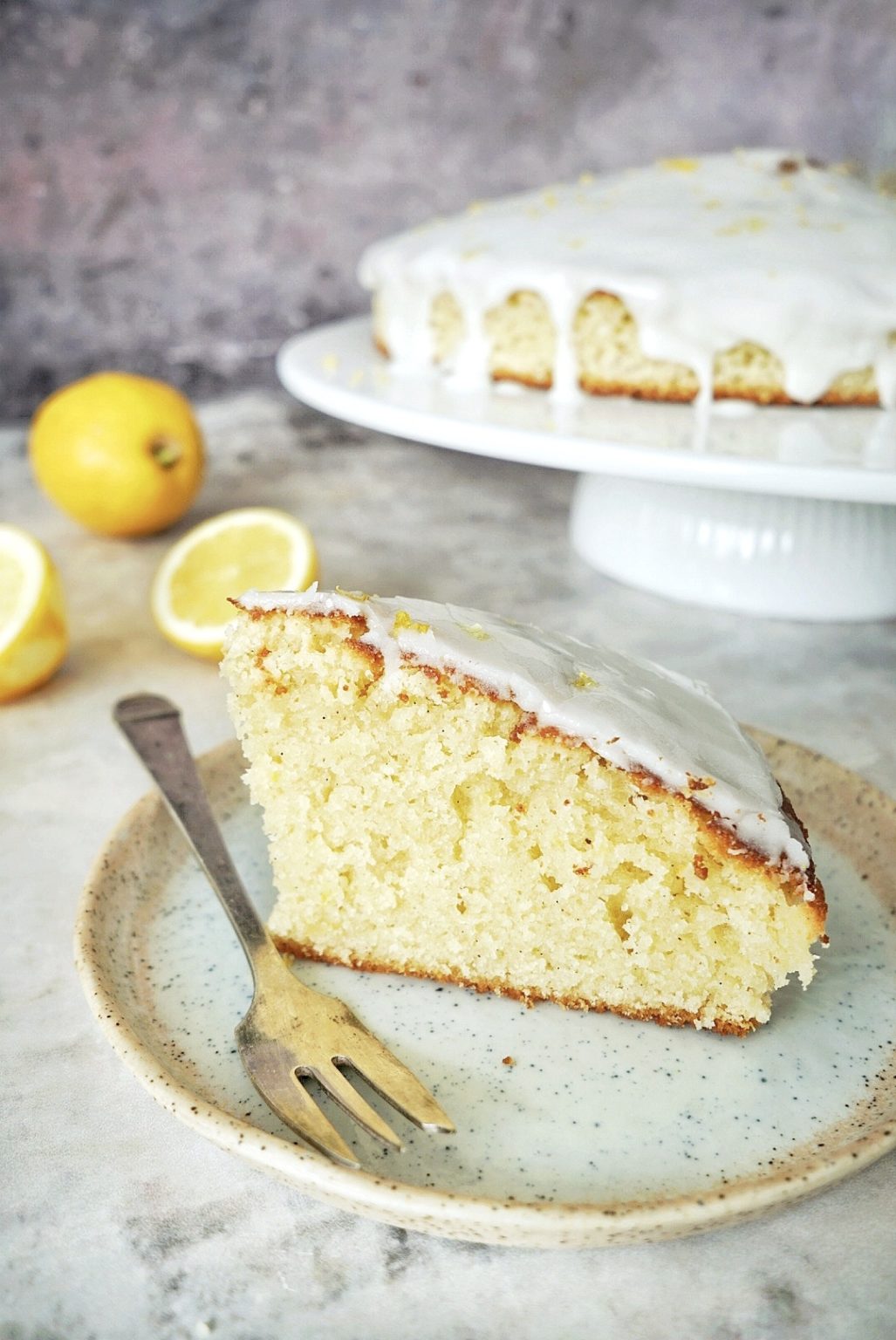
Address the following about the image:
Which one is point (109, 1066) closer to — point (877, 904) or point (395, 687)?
point (395, 687)

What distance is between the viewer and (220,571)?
192 centimetres

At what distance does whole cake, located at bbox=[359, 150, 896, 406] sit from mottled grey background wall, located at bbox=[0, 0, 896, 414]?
0.84 m

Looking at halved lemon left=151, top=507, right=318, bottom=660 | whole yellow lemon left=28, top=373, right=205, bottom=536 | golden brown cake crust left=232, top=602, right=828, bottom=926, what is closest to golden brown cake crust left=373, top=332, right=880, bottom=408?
halved lemon left=151, top=507, right=318, bottom=660

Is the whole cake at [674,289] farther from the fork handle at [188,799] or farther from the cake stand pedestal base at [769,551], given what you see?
the fork handle at [188,799]

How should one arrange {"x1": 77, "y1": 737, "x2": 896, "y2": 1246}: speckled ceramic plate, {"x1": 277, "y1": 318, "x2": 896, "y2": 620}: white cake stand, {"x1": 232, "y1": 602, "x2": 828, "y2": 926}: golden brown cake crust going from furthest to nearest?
1. {"x1": 277, "y1": 318, "x2": 896, "y2": 620}: white cake stand
2. {"x1": 232, "y1": 602, "x2": 828, "y2": 926}: golden brown cake crust
3. {"x1": 77, "y1": 737, "x2": 896, "y2": 1246}: speckled ceramic plate

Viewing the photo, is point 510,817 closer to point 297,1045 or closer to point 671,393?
point 297,1045

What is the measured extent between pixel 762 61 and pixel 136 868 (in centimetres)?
261

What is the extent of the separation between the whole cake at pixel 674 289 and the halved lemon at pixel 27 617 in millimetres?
796

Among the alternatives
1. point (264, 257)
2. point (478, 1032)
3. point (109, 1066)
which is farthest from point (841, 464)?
point (264, 257)

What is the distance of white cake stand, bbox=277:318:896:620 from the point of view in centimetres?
164

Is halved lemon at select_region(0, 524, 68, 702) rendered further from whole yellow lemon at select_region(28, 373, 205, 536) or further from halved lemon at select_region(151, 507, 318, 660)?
whole yellow lemon at select_region(28, 373, 205, 536)

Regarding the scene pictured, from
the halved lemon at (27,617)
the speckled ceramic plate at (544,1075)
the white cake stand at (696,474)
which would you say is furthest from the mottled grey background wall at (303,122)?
the speckled ceramic plate at (544,1075)

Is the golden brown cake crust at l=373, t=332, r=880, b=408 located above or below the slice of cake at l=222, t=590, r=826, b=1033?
above

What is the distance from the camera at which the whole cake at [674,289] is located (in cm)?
186
